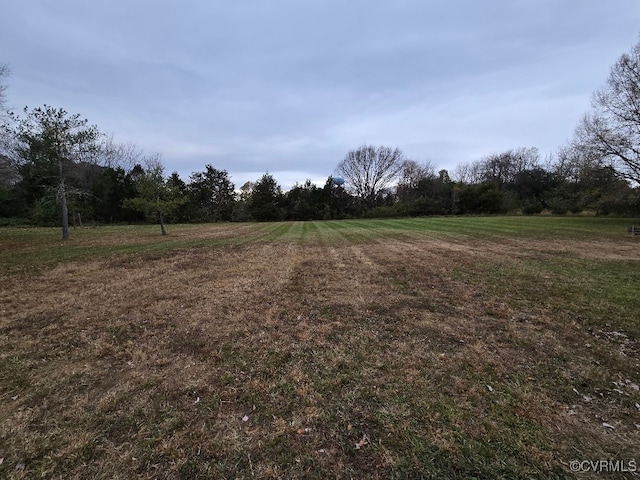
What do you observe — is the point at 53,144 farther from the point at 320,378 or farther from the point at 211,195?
the point at 211,195

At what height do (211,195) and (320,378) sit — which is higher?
(211,195)

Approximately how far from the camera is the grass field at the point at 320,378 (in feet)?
6.55

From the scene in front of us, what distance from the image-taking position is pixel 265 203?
39875mm

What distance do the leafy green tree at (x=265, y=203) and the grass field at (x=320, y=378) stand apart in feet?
110

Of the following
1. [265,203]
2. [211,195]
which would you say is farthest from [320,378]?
[211,195]

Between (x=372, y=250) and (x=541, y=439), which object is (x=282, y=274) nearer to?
(x=372, y=250)

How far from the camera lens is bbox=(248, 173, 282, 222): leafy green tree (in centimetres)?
3941

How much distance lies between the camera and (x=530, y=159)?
4922cm

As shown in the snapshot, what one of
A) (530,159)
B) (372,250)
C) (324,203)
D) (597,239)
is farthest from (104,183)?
(530,159)

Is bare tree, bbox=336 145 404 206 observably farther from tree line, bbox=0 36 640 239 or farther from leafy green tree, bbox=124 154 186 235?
leafy green tree, bbox=124 154 186 235

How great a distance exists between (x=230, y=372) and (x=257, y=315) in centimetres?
159

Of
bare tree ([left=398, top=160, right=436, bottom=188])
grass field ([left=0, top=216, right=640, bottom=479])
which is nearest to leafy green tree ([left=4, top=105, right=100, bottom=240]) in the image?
grass field ([left=0, top=216, right=640, bottom=479])

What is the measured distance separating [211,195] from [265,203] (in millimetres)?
8282

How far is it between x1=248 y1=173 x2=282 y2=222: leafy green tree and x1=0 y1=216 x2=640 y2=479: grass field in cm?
3341
